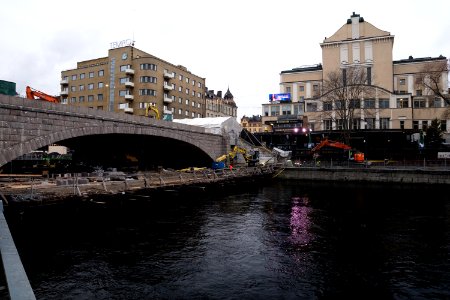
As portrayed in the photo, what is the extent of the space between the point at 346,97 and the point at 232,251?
5613 centimetres

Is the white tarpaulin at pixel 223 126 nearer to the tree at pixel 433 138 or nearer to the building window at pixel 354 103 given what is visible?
the building window at pixel 354 103

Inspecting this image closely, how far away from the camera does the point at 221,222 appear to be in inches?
890

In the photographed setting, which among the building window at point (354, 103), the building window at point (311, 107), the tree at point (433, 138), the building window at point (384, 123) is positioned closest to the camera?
the tree at point (433, 138)

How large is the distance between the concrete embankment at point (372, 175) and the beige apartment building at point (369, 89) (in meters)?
20.1

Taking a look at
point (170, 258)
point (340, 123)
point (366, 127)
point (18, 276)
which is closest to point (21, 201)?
point (170, 258)

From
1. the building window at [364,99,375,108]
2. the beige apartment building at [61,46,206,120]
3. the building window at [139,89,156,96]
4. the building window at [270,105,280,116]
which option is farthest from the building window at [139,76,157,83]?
the building window at [364,99,375,108]

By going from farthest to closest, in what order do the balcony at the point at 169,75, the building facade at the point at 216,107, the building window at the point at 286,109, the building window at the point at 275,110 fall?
the building facade at the point at 216,107 → the building window at the point at 275,110 → the building window at the point at 286,109 → the balcony at the point at 169,75

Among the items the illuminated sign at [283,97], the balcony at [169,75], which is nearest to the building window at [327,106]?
the illuminated sign at [283,97]

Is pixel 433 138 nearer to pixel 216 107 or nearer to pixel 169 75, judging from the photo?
pixel 169 75

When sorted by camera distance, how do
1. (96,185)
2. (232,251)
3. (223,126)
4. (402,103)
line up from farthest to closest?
(402,103) → (223,126) → (96,185) → (232,251)

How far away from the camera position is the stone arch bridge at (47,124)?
71.3 feet

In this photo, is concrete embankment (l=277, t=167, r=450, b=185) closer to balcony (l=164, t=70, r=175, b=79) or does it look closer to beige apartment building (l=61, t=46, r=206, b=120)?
beige apartment building (l=61, t=46, r=206, b=120)

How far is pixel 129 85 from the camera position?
77.6 m

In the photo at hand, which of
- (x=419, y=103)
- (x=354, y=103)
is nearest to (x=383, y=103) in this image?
(x=419, y=103)
